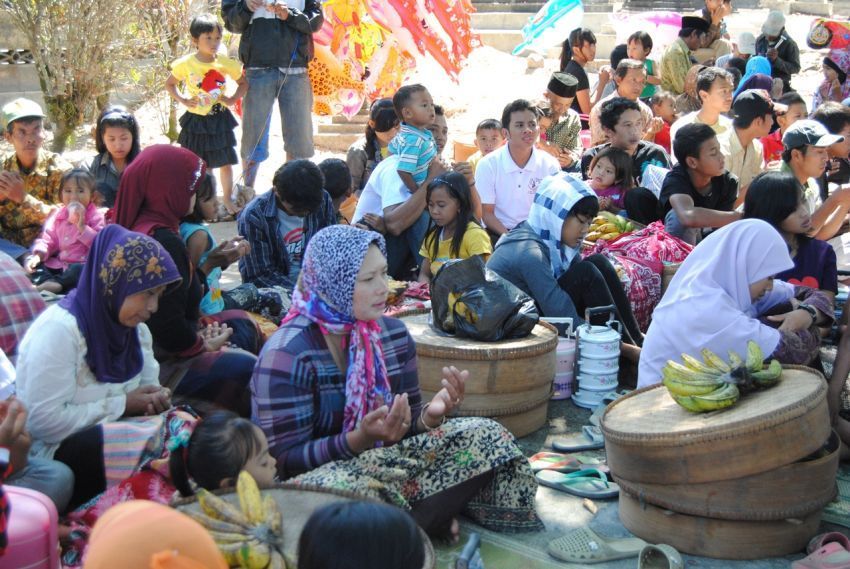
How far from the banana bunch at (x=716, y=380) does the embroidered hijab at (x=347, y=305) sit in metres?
1.09

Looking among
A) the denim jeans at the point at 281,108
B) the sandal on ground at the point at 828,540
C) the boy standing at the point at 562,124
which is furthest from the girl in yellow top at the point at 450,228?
the denim jeans at the point at 281,108

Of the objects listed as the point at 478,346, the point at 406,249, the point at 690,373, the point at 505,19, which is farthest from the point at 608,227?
the point at 505,19

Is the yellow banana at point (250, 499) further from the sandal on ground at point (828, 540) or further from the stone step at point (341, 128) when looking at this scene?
the stone step at point (341, 128)

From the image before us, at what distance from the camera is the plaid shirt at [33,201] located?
20.0ft

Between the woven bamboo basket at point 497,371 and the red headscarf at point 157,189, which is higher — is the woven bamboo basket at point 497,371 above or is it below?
below

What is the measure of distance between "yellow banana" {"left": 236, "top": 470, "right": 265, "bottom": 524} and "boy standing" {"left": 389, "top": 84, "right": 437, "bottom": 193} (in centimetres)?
379

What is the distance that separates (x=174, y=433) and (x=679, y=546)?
1.86m

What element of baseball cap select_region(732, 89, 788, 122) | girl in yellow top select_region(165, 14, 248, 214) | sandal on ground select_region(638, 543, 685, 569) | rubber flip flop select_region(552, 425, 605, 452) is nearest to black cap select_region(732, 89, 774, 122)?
baseball cap select_region(732, 89, 788, 122)

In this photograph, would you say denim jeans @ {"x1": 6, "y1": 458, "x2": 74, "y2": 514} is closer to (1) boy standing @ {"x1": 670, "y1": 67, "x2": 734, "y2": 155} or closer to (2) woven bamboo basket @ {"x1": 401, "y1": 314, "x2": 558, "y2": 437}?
(2) woven bamboo basket @ {"x1": 401, "y1": 314, "x2": 558, "y2": 437}

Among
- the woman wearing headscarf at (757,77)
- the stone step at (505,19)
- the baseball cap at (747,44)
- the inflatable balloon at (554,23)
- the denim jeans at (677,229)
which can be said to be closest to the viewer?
the denim jeans at (677,229)

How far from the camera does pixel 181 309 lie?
4.28 meters

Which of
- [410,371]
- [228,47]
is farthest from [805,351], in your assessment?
[228,47]

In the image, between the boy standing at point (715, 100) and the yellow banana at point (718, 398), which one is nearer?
the yellow banana at point (718, 398)

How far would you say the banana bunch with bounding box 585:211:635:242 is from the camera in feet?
20.1
